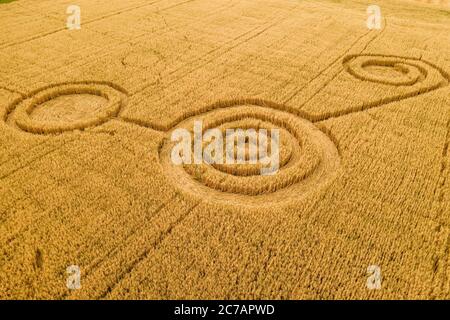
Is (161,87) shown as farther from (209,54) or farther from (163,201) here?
(163,201)

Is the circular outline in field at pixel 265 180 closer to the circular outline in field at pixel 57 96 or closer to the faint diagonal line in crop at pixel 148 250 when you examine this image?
the faint diagonal line in crop at pixel 148 250

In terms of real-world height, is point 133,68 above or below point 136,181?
above

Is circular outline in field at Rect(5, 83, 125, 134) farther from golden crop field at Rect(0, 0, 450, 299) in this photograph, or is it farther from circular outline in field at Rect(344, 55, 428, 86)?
circular outline in field at Rect(344, 55, 428, 86)

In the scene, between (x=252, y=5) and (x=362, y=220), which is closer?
(x=362, y=220)

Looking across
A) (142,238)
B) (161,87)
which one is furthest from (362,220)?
(161,87)


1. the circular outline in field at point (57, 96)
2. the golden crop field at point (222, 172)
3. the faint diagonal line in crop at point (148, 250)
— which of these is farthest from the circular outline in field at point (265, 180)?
the circular outline in field at point (57, 96)
